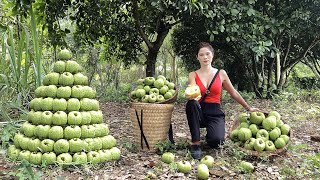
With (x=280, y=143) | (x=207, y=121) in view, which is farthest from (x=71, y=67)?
(x=280, y=143)

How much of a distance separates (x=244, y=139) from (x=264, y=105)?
4188mm

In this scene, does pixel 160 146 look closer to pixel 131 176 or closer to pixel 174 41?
pixel 131 176

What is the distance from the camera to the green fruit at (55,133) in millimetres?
3384

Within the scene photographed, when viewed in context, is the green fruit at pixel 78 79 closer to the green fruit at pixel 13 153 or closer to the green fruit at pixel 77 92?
the green fruit at pixel 77 92

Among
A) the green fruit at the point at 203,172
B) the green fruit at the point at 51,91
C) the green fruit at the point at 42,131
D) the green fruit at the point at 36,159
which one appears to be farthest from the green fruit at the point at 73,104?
the green fruit at the point at 203,172

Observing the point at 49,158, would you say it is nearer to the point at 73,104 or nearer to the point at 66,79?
the point at 73,104

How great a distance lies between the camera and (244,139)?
3.83m

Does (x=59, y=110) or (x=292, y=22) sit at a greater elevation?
(x=292, y=22)

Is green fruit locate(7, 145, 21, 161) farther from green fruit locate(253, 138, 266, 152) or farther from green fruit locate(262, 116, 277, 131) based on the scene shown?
green fruit locate(262, 116, 277, 131)

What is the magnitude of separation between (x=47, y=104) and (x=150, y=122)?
3.76 ft

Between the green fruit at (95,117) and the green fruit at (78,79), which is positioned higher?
the green fruit at (78,79)

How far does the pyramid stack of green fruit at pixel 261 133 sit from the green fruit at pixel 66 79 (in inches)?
70.8

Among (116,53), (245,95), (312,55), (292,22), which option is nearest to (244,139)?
(292,22)

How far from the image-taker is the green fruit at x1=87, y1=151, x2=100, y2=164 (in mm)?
3426
